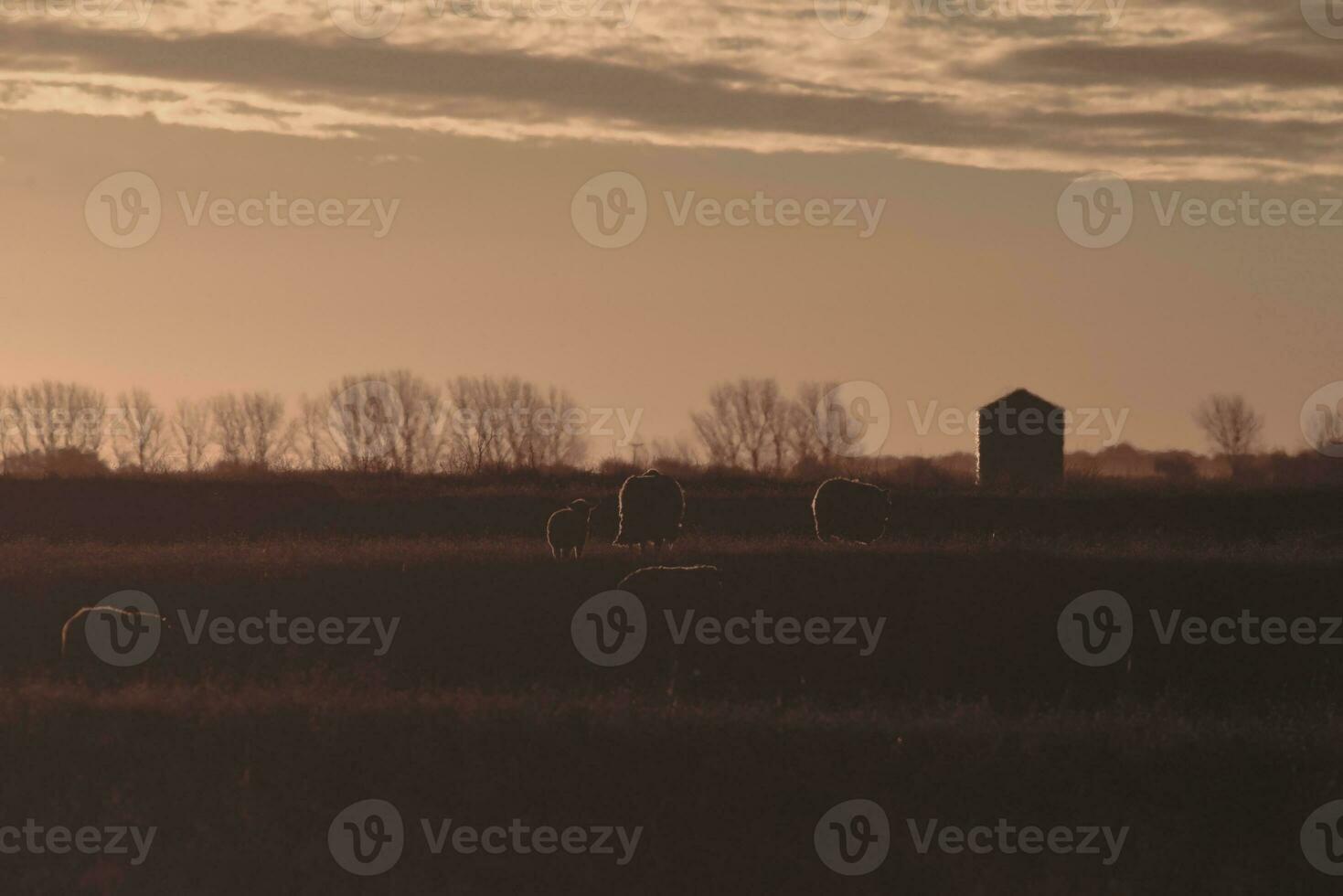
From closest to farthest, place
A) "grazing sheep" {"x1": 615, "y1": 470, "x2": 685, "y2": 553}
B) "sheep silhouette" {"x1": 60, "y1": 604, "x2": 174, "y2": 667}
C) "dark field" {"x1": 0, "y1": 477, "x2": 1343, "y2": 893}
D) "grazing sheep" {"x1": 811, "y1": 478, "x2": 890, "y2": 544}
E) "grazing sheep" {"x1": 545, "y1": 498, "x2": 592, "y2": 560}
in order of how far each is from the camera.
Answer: "dark field" {"x1": 0, "y1": 477, "x2": 1343, "y2": 893}, "sheep silhouette" {"x1": 60, "y1": 604, "x2": 174, "y2": 667}, "grazing sheep" {"x1": 545, "y1": 498, "x2": 592, "y2": 560}, "grazing sheep" {"x1": 615, "y1": 470, "x2": 685, "y2": 553}, "grazing sheep" {"x1": 811, "y1": 478, "x2": 890, "y2": 544}

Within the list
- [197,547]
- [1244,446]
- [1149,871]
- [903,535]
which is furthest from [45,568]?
[1244,446]

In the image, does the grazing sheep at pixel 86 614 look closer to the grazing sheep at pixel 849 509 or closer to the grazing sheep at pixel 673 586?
the grazing sheep at pixel 673 586

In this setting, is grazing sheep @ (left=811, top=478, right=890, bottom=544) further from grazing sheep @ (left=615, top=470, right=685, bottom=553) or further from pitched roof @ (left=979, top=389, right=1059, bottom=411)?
pitched roof @ (left=979, top=389, right=1059, bottom=411)

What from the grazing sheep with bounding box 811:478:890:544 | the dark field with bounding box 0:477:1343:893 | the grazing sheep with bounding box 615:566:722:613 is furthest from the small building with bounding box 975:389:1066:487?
the grazing sheep with bounding box 615:566:722:613

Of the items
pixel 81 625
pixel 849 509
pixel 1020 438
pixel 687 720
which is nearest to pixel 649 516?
pixel 849 509

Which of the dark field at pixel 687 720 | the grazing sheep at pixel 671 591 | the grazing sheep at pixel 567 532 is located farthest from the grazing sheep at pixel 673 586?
the grazing sheep at pixel 567 532

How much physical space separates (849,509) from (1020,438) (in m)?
23.6

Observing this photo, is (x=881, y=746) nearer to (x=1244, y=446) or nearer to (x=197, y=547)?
(x=197, y=547)

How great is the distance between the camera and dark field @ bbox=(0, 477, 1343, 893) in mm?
14789

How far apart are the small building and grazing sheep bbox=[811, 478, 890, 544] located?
808 inches

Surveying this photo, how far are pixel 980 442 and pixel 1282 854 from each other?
44764mm

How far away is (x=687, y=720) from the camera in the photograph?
1692cm

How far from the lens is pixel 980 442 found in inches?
2347

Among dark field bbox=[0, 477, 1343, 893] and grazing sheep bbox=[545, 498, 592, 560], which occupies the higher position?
grazing sheep bbox=[545, 498, 592, 560]
